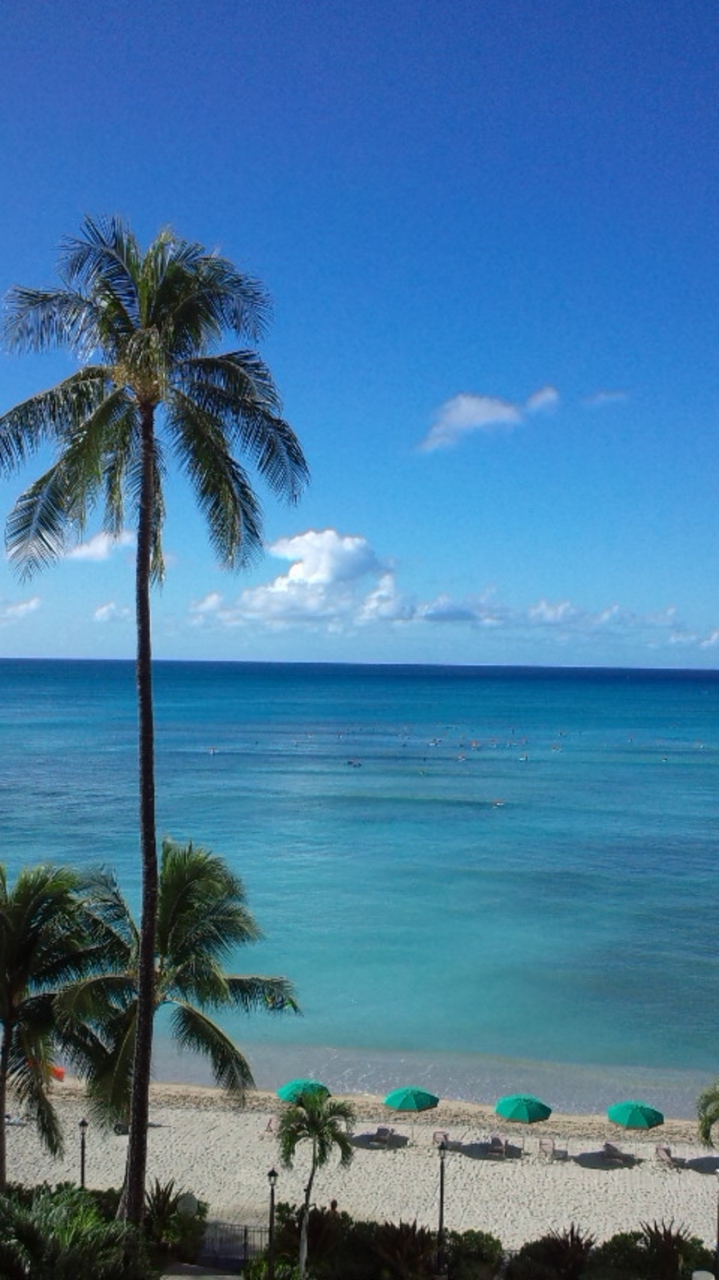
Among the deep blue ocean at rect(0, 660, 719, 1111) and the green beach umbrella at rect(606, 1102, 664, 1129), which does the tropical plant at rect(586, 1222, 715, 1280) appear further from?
the deep blue ocean at rect(0, 660, 719, 1111)

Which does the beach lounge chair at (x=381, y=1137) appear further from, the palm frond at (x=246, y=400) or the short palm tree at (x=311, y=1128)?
the palm frond at (x=246, y=400)

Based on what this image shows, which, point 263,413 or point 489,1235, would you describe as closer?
point 263,413

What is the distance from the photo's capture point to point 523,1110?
21.9 m

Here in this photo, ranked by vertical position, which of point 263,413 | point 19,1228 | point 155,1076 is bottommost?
point 155,1076

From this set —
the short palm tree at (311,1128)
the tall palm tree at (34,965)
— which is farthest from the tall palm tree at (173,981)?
the short palm tree at (311,1128)

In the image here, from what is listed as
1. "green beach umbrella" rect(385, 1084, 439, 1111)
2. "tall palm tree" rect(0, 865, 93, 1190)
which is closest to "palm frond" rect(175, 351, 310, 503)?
"tall palm tree" rect(0, 865, 93, 1190)

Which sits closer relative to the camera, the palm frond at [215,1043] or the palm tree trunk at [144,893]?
the palm tree trunk at [144,893]

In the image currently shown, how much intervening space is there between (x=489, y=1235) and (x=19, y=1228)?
10.9m

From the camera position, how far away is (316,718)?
13938cm

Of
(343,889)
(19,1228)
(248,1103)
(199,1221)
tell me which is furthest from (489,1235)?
(343,889)

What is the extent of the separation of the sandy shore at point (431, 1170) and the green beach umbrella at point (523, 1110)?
23.2 inches

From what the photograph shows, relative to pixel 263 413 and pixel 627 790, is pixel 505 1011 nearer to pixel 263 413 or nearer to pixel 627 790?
pixel 263 413

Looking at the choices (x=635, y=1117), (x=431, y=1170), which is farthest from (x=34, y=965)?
(x=635, y=1117)

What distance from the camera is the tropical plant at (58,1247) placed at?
7773 mm
